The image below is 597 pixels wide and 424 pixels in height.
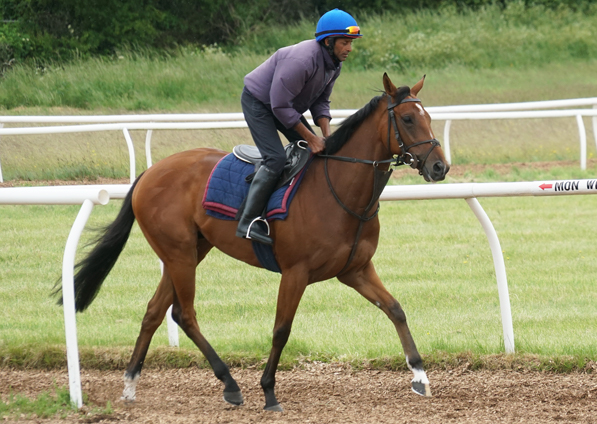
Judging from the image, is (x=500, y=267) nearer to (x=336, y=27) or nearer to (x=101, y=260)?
(x=336, y=27)

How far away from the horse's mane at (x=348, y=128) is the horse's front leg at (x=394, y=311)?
65cm

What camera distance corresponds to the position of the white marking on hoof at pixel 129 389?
13.7 feet

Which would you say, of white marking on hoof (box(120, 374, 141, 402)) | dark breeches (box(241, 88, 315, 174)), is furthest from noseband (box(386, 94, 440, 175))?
white marking on hoof (box(120, 374, 141, 402))

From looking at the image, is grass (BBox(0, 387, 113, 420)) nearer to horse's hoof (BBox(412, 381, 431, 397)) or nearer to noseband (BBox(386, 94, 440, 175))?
horse's hoof (BBox(412, 381, 431, 397))

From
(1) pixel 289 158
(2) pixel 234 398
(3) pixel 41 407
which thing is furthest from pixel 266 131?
(3) pixel 41 407

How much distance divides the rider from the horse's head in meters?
0.38

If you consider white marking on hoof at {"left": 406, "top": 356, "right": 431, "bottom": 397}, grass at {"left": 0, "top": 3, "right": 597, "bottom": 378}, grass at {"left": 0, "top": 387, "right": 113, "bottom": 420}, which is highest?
grass at {"left": 0, "top": 387, "right": 113, "bottom": 420}

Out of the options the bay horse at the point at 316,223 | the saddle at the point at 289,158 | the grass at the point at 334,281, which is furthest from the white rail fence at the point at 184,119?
the saddle at the point at 289,158

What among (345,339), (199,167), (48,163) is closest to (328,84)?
(199,167)

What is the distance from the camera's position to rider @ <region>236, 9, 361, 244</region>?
4074 millimetres

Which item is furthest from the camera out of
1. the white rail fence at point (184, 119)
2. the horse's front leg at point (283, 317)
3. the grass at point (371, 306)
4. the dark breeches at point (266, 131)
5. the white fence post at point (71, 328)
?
the white rail fence at point (184, 119)

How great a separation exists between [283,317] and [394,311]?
0.58m

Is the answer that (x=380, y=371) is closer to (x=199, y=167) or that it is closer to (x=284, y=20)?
(x=199, y=167)

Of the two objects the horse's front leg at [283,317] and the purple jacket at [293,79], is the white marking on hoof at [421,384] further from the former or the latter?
the purple jacket at [293,79]
